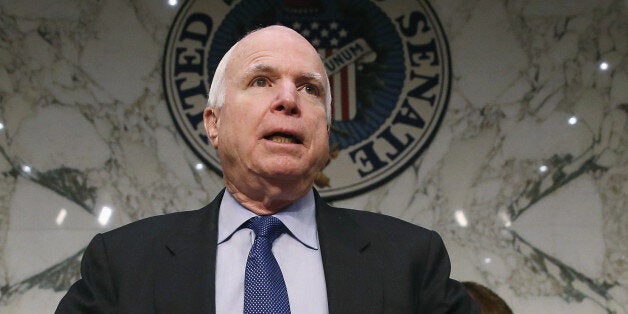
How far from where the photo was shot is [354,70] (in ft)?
11.1

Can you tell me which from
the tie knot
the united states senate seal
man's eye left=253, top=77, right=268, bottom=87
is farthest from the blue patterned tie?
the united states senate seal

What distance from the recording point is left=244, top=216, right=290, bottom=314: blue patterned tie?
4.26 feet

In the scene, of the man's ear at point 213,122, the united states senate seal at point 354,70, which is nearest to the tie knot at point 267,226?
the man's ear at point 213,122

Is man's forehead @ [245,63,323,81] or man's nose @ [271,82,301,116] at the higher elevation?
man's forehead @ [245,63,323,81]

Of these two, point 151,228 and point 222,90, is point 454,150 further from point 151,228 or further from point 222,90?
point 151,228

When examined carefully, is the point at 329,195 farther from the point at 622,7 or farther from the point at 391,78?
the point at 622,7

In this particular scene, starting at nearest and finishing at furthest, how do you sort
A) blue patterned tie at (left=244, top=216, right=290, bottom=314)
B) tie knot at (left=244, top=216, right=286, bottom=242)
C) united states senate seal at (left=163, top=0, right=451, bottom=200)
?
blue patterned tie at (left=244, top=216, right=290, bottom=314), tie knot at (left=244, top=216, right=286, bottom=242), united states senate seal at (left=163, top=0, right=451, bottom=200)

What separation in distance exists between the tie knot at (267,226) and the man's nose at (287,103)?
0.61 ft

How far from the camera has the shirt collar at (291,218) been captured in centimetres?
144

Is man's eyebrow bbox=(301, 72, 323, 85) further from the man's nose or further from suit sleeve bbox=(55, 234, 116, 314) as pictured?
suit sleeve bbox=(55, 234, 116, 314)

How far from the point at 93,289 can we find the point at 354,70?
2.15m

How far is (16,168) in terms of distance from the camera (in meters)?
3.26

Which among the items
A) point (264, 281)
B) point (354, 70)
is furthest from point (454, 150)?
point (264, 281)

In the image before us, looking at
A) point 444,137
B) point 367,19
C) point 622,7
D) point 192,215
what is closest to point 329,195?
point 444,137
